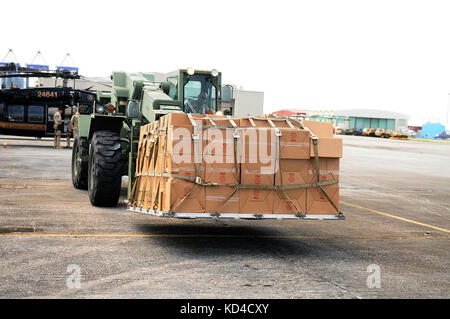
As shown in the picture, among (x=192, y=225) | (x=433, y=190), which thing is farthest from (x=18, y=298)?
(x=433, y=190)

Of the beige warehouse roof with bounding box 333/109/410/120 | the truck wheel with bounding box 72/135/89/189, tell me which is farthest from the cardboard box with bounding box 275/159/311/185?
the beige warehouse roof with bounding box 333/109/410/120

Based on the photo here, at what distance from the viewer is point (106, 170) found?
12.5 metres

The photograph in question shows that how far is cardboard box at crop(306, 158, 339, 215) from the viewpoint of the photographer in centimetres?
938

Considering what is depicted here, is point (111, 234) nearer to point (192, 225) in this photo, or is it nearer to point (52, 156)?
point (192, 225)

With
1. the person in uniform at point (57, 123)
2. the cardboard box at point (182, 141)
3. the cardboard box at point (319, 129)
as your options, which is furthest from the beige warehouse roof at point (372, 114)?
the cardboard box at point (182, 141)

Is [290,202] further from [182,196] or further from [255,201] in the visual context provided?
[182,196]

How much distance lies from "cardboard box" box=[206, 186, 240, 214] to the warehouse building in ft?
436

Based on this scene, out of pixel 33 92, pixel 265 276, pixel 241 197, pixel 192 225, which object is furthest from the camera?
pixel 33 92

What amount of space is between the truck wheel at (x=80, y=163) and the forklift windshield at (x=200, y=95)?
380 centimetres

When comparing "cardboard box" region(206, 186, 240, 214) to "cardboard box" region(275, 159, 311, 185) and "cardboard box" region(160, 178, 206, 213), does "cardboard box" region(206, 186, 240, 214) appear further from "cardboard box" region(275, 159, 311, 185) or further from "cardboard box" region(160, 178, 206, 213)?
"cardboard box" region(275, 159, 311, 185)

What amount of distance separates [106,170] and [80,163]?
3.24 meters

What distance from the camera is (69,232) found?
32.7 feet

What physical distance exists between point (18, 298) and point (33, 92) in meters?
32.3
